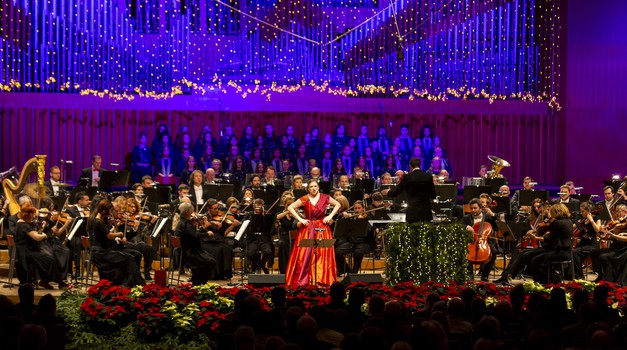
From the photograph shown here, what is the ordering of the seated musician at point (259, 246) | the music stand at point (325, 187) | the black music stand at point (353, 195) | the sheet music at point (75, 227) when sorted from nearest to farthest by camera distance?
the sheet music at point (75, 227)
the seated musician at point (259, 246)
the black music stand at point (353, 195)
the music stand at point (325, 187)

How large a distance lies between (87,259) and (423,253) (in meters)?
4.21

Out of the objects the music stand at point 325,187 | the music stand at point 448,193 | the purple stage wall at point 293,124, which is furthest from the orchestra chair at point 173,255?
the purple stage wall at point 293,124

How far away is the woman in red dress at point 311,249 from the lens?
11.2 m

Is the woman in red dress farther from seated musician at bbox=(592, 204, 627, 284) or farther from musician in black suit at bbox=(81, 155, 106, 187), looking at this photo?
musician in black suit at bbox=(81, 155, 106, 187)

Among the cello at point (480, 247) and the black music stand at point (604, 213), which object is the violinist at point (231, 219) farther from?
the black music stand at point (604, 213)

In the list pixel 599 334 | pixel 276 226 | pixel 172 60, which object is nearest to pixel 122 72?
pixel 172 60

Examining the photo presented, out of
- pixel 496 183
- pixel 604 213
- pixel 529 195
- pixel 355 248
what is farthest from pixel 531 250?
pixel 496 183

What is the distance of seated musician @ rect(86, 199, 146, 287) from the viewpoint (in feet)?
36.1

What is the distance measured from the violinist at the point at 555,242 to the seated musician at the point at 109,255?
4573 mm

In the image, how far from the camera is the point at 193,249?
11.7 m

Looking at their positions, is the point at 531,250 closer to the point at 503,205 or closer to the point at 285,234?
the point at 503,205

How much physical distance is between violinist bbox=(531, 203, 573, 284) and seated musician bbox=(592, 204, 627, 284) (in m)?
0.52

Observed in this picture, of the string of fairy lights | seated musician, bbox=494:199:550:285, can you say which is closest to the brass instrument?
the string of fairy lights

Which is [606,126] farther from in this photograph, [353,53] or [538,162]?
[353,53]
